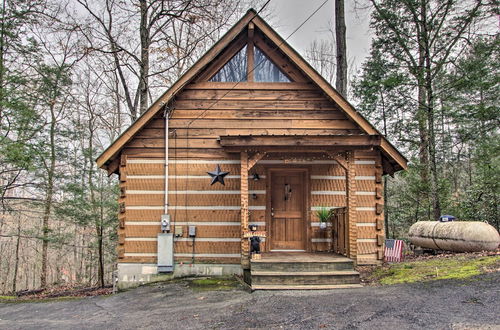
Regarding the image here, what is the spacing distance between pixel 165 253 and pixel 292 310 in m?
4.43

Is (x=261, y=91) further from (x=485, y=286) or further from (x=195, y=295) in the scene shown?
(x=485, y=286)

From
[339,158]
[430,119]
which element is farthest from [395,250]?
[430,119]

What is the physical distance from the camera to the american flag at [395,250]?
491 inches

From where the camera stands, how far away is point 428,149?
1656cm

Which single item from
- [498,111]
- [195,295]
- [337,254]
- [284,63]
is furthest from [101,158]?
[498,111]

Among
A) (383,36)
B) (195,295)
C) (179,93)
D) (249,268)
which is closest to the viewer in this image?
(195,295)

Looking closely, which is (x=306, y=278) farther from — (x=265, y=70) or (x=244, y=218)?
(x=265, y=70)

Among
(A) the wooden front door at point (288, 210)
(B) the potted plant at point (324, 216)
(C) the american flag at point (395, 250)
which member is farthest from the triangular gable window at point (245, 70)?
(C) the american flag at point (395, 250)

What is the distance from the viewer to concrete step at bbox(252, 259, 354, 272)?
838cm

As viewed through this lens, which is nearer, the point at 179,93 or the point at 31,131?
the point at 179,93

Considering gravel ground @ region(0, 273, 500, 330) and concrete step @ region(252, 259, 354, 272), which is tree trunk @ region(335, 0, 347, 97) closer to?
concrete step @ region(252, 259, 354, 272)

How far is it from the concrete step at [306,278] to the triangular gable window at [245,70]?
517cm

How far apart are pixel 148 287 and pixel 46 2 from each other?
1252cm

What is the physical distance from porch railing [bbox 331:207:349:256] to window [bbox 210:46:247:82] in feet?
14.1
